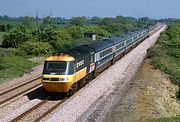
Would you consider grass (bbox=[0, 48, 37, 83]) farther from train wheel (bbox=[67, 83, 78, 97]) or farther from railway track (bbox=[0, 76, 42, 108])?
train wheel (bbox=[67, 83, 78, 97])

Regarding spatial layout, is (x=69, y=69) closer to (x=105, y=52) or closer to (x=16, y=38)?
(x=105, y=52)

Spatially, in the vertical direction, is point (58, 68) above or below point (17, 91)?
above

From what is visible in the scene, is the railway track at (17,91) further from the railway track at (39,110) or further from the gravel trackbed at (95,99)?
the gravel trackbed at (95,99)

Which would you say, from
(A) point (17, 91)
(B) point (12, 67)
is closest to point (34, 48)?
(B) point (12, 67)

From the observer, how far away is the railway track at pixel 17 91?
24094mm

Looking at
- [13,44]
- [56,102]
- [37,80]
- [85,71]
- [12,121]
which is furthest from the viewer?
[13,44]

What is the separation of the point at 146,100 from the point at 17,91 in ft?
29.6

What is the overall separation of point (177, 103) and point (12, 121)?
1313cm

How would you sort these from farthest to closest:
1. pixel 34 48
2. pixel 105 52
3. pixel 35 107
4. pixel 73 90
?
1. pixel 34 48
2. pixel 105 52
3. pixel 73 90
4. pixel 35 107

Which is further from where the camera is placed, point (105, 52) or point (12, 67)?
point (12, 67)

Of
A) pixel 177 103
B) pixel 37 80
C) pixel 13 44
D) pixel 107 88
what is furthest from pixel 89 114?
pixel 13 44

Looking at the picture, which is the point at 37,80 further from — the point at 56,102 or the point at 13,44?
the point at 13,44

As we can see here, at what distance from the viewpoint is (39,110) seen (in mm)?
21281

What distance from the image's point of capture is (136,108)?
20562 mm
